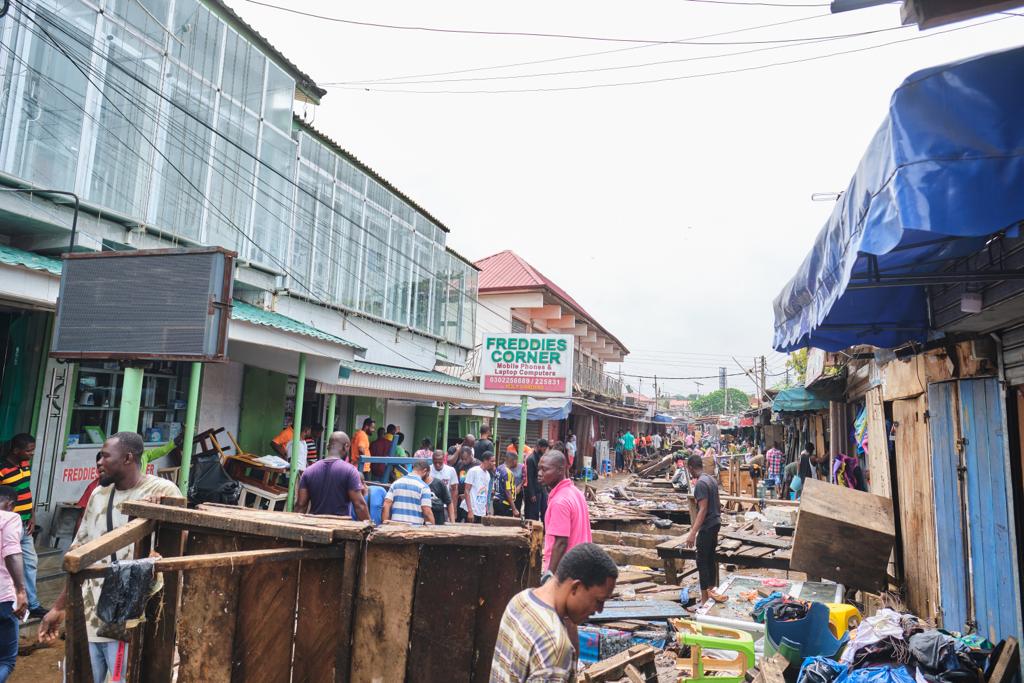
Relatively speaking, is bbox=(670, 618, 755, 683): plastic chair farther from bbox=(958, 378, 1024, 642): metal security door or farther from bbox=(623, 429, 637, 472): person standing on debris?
bbox=(623, 429, 637, 472): person standing on debris

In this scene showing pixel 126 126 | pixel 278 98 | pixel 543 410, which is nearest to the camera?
pixel 126 126

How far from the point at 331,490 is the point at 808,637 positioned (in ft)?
14.4

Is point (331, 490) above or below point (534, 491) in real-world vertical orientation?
above

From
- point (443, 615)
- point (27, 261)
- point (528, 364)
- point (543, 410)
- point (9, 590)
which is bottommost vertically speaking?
point (9, 590)

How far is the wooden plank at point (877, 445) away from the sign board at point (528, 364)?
Result: 16.3ft

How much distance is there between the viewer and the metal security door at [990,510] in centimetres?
488

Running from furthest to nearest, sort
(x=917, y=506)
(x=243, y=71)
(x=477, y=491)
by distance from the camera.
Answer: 1. (x=243, y=71)
2. (x=477, y=491)
3. (x=917, y=506)

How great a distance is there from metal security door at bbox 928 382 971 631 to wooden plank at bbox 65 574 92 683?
21.6 ft

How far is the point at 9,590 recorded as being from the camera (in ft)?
13.6

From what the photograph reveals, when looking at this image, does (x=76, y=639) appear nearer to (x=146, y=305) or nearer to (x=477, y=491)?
(x=146, y=305)

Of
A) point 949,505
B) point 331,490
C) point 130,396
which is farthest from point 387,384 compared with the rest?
point 949,505

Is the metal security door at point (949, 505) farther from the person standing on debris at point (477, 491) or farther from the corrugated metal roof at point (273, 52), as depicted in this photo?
the corrugated metal roof at point (273, 52)

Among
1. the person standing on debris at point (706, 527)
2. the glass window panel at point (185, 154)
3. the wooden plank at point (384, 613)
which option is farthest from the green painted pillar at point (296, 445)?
the wooden plank at point (384, 613)

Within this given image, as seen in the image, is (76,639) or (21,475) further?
(21,475)
